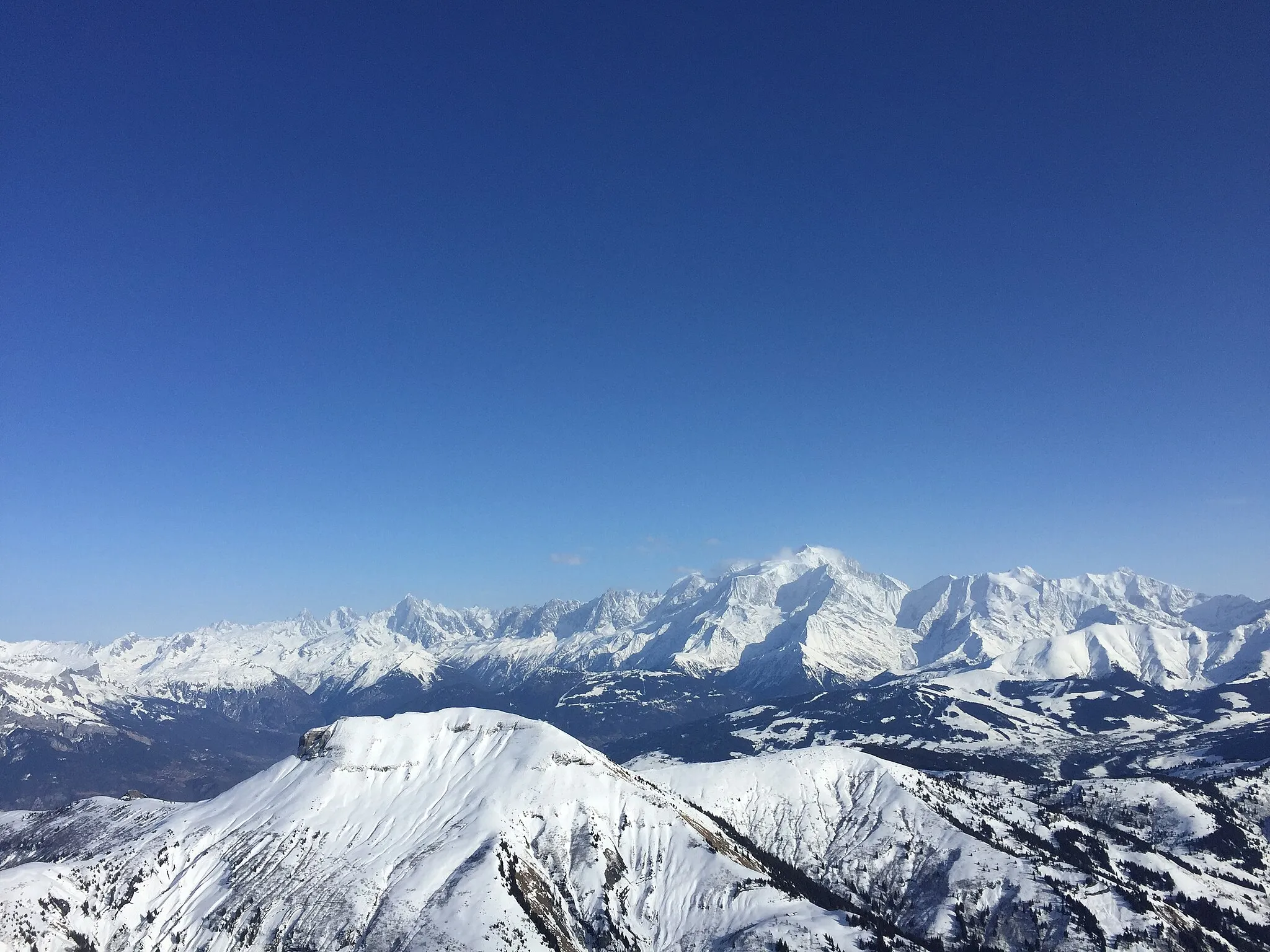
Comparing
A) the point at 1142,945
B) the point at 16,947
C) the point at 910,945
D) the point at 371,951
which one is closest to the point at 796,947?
the point at 910,945

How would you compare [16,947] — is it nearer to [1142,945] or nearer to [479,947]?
[479,947]

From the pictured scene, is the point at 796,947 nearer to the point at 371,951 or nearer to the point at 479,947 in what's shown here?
the point at 479,947

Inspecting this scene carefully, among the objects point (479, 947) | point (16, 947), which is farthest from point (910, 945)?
point (16, 947)

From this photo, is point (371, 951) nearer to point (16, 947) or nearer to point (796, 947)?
point (16, 947)

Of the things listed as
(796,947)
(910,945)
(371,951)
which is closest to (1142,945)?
(910,945)

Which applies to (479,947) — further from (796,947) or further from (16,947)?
(16,947)

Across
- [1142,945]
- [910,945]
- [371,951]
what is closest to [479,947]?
[371,951]
